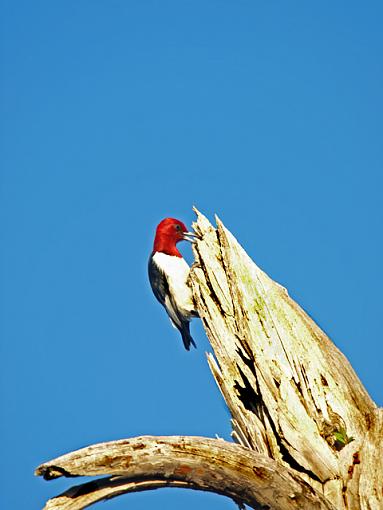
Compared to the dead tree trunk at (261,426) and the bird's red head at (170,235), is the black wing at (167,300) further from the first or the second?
the dead tree trunk at (261,426)

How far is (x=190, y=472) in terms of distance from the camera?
27.5 feet

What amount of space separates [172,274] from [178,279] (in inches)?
6.5

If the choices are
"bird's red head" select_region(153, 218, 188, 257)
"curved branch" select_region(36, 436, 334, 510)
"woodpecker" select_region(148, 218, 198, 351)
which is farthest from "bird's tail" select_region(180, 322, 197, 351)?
"curved branch" select_region(36, 436, 334, 510)

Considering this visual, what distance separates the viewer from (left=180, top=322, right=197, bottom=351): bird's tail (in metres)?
13.2

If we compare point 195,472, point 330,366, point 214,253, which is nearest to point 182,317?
point 214,253

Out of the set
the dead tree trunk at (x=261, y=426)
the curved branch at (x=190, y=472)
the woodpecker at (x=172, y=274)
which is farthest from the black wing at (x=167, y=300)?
the curved branch at (x=190, y=472)

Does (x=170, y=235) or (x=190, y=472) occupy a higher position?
(x=170, y=235)

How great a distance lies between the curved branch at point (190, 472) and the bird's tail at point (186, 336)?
4.71 meters

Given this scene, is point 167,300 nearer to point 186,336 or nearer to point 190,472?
point 186,336

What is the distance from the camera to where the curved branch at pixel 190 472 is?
319 inches

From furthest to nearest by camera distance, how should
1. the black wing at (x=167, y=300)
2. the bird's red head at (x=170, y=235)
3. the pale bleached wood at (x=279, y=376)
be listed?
the black wing at (x=167, y=300) → the bird's red head at (x=170, y=235) → the pale bleached wood at (x=279, y=376)

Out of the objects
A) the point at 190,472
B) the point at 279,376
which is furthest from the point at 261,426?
the point at 190,472

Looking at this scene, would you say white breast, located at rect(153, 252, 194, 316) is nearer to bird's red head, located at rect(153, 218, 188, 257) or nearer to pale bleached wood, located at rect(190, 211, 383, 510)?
bird's red head, located at rect(153, 218, 188, 257)

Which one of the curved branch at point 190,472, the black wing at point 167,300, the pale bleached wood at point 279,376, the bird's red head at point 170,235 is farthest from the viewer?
the black wing at point 167,300
